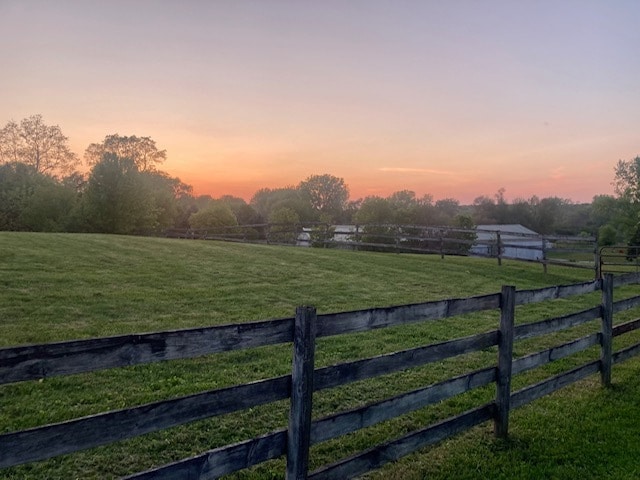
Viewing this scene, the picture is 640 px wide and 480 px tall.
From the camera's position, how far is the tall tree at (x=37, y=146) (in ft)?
172

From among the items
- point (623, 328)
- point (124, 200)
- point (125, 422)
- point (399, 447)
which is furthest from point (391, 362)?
point (124, 200)

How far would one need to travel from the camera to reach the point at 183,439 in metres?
4.33

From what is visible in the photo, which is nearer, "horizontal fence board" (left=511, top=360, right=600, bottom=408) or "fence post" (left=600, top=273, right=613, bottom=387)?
"horizontal fence board" (left=511, top=360, right=600, bottom=408)

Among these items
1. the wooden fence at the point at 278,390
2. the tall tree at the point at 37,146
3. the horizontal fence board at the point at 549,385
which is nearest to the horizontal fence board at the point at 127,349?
the wooden fence at the point at 278,390

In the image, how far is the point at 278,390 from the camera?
3059 mm

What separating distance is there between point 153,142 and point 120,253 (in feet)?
167

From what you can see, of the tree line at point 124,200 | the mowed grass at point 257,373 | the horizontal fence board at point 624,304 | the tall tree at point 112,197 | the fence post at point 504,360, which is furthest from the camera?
the tree line at point 124,200

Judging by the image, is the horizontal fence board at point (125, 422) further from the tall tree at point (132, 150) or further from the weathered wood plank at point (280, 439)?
the tall tree at point (132, 150)

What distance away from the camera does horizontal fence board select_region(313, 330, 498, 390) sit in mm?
3330

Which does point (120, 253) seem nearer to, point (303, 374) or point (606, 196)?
point (303, 374)

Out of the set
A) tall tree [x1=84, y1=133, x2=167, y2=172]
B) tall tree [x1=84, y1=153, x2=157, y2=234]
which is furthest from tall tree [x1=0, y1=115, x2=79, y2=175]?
→ tall tree [x1=84, y1=153, x2=157, y2=234]

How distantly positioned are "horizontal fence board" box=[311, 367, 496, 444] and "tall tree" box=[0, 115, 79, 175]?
196ft

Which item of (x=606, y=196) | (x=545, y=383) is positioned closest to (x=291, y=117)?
(x=545, y=383)

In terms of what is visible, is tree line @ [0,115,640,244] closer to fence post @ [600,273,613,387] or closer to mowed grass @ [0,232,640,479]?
mowed grass @ [0,232,640,479]
